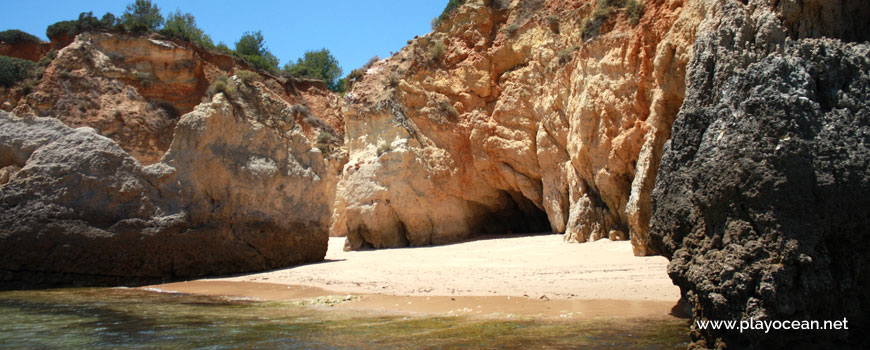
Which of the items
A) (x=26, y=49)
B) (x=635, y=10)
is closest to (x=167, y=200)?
(x=635, y=10)

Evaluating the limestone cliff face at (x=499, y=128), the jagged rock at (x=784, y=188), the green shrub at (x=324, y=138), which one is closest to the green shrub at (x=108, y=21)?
the green shrub at (x=324, y=138)

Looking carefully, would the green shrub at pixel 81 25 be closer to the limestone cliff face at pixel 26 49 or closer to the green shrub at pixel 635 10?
the limestone cliff face at pixel 26 49

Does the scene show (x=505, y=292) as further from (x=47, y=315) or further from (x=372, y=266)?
(x=47, y=315)

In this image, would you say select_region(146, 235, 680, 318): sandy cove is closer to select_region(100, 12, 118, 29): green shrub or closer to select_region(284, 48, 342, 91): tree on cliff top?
select_region(100, 12, 118, 29): green shrub

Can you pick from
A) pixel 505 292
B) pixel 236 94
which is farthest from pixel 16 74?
pixel 505 292

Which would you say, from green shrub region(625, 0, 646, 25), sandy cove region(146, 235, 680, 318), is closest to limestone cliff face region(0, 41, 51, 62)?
sandy cove region(146, 235, 680, 318)

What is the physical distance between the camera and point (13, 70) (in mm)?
22500

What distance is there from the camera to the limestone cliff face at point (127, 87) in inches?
894

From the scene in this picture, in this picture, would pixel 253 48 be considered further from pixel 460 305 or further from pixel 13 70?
pixel 460 305

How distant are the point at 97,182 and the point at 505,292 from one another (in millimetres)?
6018

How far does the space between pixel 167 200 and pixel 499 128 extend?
8.21 metres

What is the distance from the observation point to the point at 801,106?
11.4ft

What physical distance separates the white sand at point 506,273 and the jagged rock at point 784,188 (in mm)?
1802

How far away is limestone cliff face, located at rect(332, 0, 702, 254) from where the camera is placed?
10.9 m
